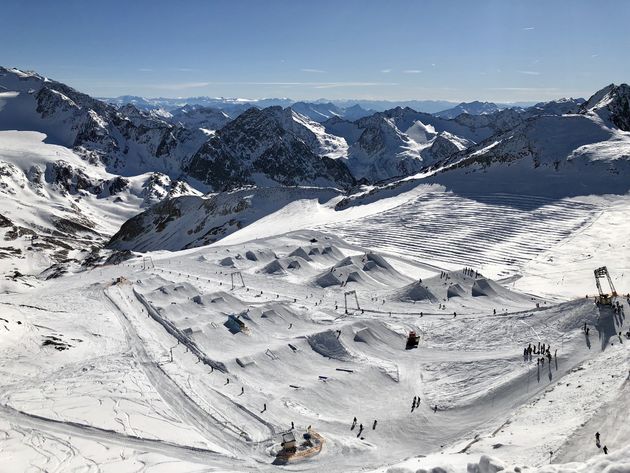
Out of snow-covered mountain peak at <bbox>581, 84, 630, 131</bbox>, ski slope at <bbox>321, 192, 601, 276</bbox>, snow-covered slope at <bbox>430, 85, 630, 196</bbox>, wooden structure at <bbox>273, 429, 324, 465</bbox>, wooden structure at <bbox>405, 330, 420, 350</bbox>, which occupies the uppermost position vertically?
snow-covered mountain peak at <bbox>581, 84, 630, 131</bbox>

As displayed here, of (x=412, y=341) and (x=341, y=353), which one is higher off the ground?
(x=412, y=341)

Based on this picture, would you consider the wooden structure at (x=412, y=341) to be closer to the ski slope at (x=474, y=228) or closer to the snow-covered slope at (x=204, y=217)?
the ski slope at (x=474, y=228)

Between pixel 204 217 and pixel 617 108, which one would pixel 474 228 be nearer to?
pixel 617 108

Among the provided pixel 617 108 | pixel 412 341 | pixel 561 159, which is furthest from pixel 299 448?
pixel 617 108

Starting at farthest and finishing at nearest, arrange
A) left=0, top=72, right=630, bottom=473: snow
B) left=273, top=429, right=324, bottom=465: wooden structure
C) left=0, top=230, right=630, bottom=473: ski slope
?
left=273, top=429, right=324, bottom=465: wooden structure, left=0, top=230, right=630, bottom=473: ski slope, left=0, top=72, right=630, bottom=473: snow

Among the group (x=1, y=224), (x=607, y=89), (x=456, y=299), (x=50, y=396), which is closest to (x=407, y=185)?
(x=456, y=299)

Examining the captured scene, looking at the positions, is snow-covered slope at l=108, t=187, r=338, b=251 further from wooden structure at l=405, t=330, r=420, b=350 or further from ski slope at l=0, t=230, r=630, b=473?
wooden structure at l=405, t=330, r=420, b=350

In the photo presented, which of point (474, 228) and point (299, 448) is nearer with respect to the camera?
point (299, 448)

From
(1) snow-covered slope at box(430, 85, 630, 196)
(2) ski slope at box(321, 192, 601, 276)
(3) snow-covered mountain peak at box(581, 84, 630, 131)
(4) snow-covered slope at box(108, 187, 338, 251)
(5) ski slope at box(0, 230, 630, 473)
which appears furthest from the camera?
(4) snow-covered slope at box(108, 187, 338, 251)

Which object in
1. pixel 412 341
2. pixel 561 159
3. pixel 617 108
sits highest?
pixel 617 108

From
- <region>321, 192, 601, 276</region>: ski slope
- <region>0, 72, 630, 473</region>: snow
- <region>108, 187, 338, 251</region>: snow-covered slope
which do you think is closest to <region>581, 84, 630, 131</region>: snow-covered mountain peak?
<region>0, 72, 630, 473</region>: snow

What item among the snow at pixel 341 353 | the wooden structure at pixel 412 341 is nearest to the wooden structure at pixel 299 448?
the snow at pixel 341 353

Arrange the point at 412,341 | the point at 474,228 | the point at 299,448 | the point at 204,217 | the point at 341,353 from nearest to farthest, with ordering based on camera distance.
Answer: the point at 299,448, the point at 341,353, the point at 412,341, the point at 474,228, the point at 204,217
